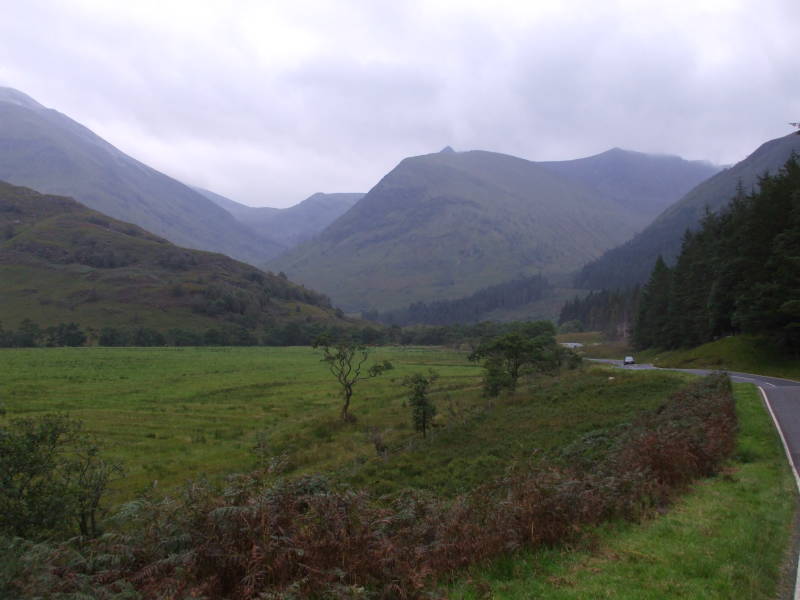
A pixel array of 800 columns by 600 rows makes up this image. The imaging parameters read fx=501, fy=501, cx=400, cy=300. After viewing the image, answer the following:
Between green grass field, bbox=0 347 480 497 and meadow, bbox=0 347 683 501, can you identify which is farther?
green grass field, bbox=0 347 480 497

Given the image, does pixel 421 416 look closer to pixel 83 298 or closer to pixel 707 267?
pixel 707 267

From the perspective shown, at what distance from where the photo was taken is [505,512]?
389 inches

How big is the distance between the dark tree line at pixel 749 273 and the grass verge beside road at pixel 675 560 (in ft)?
110

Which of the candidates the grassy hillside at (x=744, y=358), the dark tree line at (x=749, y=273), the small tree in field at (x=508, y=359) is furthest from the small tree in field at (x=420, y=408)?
the grassy hillside at (x=744, y=358)

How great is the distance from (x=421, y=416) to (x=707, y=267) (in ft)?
159

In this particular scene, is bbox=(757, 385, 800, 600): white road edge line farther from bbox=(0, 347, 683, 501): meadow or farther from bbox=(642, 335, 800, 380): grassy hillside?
bbox=(642, 335, 800, 380): grassy hillside

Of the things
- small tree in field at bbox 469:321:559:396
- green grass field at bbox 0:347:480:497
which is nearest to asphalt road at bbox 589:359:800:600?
small tree in field at bbox 469:321:559:396

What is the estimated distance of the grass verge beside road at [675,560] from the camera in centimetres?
759

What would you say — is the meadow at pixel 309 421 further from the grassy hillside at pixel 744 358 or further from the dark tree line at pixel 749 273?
the dark tree line at pixel 749 273

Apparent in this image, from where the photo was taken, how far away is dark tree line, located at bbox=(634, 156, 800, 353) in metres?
40.3

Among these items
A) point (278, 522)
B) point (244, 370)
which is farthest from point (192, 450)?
point (244, 370)

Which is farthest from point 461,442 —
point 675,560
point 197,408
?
point 197,408

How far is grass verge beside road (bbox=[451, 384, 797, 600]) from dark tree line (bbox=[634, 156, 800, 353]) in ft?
110

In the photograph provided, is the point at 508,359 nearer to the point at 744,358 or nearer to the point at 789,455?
the point at 744,358
